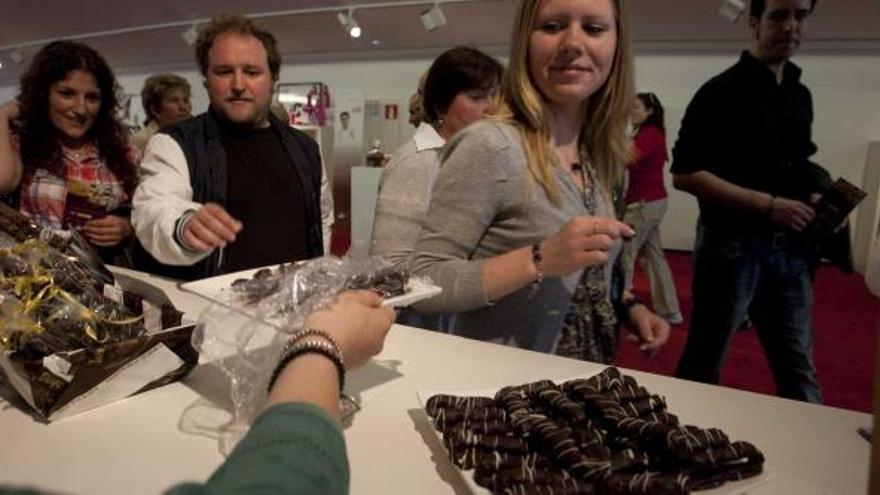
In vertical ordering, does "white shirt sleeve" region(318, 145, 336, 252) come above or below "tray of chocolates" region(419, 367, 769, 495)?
below

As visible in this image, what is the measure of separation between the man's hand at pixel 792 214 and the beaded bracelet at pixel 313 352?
1477mm

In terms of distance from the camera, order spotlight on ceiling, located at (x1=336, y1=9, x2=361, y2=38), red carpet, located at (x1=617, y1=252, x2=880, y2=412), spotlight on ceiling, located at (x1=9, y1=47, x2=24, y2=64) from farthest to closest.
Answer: spotlight on ceiling, located at (x1=9, y1=47, x2=24, y2=64)
spotlight on ceiling, located at (x1=336, y1=9, x2=361, y2=38)
red carpet, located at (x1=617, y1=252, x2=880, y2=412)

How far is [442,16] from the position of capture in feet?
16.5

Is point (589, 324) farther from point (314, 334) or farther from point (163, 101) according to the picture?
point (163, 101)

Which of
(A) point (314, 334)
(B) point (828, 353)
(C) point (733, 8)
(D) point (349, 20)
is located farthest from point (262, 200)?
(D) point (349, 20)

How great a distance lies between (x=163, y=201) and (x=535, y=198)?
83cm

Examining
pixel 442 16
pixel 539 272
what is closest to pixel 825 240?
pixel 539 272

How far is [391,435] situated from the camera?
74 centimetres

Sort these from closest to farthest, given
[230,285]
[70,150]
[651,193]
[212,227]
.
A: [230,285] → [212,227] → [70,150] → [651,193]

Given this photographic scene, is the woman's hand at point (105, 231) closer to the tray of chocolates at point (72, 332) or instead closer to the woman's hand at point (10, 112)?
the woman's hand at point (10, 112)

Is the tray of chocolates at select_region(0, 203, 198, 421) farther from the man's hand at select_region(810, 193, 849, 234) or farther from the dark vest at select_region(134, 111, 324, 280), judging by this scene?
the man's hand at select_region(810, 193, 849, 234)

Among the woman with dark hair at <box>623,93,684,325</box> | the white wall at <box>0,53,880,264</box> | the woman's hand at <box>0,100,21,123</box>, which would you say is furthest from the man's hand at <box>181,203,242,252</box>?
the white wall at <box>0,53,880,264</box>

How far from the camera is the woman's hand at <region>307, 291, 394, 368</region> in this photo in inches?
25.6

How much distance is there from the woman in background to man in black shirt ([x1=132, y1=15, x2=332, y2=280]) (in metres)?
1.44
